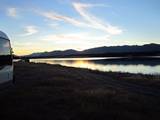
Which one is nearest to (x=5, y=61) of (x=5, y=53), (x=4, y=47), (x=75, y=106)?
(x=5, y=53)

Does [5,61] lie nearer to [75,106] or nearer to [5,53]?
[5,53]

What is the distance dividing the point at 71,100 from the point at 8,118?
365 cm

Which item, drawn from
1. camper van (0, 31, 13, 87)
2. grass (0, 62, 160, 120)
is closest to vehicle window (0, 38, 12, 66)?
camper van (0, 31, 13, 87)

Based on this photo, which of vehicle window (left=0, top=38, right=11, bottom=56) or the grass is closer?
the grass

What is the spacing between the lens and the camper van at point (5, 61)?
11164 mm

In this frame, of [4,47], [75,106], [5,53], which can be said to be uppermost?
[4,47]

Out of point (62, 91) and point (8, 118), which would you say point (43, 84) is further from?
point (8, 118)

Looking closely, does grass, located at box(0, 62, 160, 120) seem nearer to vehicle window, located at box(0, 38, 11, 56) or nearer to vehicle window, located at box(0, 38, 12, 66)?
vehicle window, located at box(0, 38, 12, 66)

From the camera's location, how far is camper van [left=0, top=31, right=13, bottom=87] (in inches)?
440

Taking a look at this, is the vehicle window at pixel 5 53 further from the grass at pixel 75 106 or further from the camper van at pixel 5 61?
the grass at pixel 75 106

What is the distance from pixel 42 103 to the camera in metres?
12.5

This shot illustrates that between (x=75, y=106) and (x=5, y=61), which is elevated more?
(x=5, y=61)

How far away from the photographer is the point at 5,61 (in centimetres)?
1165

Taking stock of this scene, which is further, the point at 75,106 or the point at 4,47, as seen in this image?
the point at 75,106
